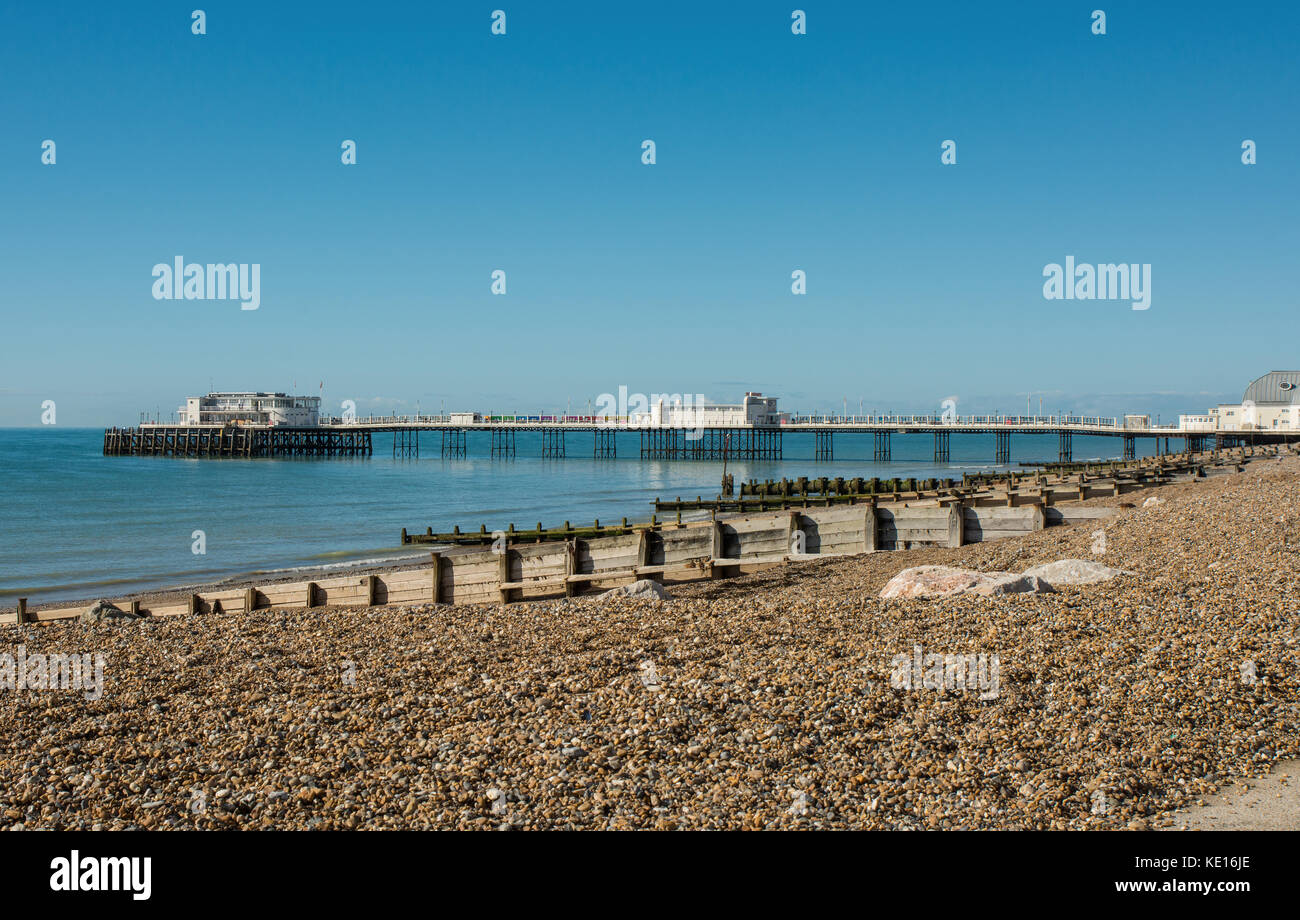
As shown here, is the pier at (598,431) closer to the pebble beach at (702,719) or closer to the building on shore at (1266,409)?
the building on shore at (1266,409)

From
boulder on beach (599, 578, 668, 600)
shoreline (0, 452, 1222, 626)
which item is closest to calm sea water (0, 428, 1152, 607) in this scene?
shoreline (0, 452, 1222, 626)

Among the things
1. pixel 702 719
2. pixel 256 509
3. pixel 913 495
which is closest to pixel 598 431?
pixel 256 509

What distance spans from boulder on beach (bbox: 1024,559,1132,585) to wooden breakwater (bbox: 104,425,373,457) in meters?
109

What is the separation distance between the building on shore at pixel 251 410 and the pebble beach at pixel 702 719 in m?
109

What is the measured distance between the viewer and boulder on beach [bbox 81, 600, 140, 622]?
46.0 feet

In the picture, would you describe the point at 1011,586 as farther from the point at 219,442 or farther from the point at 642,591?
the point at 219,442

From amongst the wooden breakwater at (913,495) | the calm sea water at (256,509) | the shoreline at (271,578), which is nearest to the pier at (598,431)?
the calm sea water at (256,509)

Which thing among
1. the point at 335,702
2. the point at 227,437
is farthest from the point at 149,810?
the point at 227,437

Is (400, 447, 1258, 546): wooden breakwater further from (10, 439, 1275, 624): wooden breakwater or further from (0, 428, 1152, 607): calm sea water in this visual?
(0, 428, 1152, 607): calm sea water

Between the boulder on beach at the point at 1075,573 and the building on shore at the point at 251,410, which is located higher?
the building on shore at the point at 251,410

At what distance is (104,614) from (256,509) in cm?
3496

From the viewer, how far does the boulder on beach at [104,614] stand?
14016 mm
